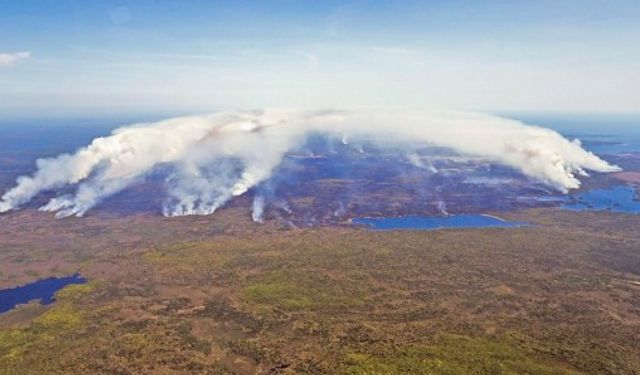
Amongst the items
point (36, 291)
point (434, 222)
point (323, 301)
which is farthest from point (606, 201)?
point (36, 291)

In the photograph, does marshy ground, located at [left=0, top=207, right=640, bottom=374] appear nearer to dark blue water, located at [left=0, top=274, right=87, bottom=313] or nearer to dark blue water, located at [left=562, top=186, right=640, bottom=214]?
dark blue water, located at [left=0, top=274, right=87, bottom=313]

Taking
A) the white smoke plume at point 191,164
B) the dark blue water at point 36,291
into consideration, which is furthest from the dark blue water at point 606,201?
the dark blue water at point 36,291

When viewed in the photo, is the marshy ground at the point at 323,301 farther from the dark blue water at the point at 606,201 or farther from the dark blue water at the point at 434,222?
the dark blue water at the point at 606,201

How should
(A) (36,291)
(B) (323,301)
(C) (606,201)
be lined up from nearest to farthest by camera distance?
(B) (323,301), (A) (36,291), (C) (606,201)

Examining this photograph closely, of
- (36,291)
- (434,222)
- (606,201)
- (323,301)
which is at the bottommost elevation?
(36,291)

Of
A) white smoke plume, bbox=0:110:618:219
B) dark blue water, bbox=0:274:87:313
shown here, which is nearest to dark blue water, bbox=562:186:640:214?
white smoke plume, bbox=0:110:618:219

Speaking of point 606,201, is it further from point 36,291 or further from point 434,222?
point 36,291

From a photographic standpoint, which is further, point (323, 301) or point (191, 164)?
point (191, 164)

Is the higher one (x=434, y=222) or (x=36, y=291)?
(x=434, y=222)
